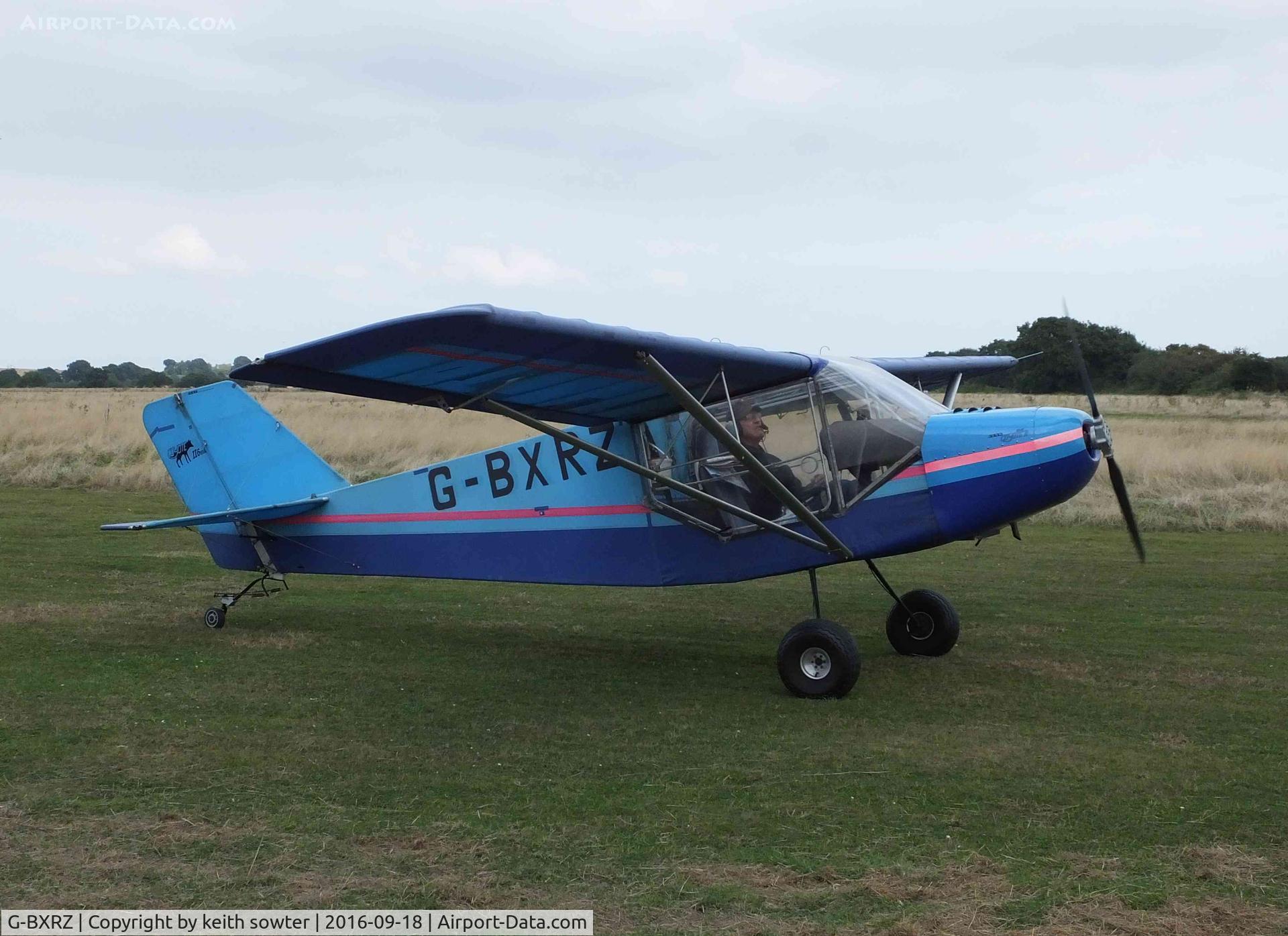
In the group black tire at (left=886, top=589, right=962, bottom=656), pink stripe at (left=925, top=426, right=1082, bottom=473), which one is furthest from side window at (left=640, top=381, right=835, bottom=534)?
black tire at (left=886, top=589, right=962, bottom=656)

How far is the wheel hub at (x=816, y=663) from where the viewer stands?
7598mm

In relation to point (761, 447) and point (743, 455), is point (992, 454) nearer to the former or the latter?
point (761, 447)

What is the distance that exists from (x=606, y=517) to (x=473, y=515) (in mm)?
1227

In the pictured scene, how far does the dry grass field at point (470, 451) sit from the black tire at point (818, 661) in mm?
11632

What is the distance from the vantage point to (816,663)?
7633 millimetres

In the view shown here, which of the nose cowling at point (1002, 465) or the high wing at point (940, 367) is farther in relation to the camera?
the high wing at point (940, 367)

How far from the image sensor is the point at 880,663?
344 inches

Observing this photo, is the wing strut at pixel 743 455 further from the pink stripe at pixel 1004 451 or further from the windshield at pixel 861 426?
the pink stripe at pixel 1004 451

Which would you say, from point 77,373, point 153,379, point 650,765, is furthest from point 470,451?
point 77,373

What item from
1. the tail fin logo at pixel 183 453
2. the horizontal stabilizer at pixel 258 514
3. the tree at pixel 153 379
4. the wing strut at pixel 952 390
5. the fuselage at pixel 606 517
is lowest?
the fuselage at pixel 606 517

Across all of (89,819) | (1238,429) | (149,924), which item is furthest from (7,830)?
(1238,429)

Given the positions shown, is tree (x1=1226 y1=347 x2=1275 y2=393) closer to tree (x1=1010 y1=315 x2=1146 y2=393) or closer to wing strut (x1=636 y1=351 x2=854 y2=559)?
tree (x1=1010 y1=315 x2=1146 y2=393)

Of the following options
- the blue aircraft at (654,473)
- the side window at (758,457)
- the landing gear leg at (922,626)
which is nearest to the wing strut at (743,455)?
the blue aircraft at (654,473)

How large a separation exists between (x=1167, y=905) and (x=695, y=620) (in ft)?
21.7
